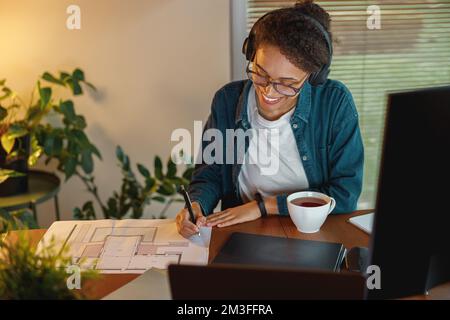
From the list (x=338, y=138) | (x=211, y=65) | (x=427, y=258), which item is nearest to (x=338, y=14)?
(x=211, y=65)

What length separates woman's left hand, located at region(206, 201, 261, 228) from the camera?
146cm

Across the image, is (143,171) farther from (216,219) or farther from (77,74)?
(216,219)

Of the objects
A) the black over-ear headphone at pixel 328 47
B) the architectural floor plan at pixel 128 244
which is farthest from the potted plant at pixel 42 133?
the black over-ear headphone at pixel 328 47

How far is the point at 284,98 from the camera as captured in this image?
163cm

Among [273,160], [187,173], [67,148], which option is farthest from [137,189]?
[273,160]

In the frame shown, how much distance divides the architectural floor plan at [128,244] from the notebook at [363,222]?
0.36 metres

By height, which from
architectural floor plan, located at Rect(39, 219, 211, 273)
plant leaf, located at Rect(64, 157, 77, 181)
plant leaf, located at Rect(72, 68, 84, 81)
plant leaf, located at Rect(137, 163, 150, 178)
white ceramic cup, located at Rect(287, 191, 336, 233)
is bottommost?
plant leaf, located at Rect(137, 163, 150, 178)

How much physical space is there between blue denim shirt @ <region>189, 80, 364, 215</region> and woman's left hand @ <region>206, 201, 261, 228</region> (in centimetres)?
13

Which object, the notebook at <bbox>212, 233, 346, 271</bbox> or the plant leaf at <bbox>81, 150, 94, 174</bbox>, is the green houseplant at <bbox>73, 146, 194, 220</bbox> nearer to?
the plant leaf at <bbox>81, 150, 94, 174</bbox>

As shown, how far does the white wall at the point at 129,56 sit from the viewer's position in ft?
7.97

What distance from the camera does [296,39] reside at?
1518mm

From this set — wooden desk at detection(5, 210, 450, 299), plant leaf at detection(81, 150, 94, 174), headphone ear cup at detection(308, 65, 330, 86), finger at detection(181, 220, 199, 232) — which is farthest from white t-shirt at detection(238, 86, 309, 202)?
plant leaf at detection(81, 150, 94, 174)
